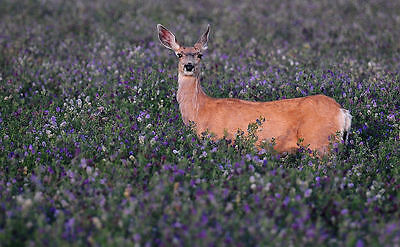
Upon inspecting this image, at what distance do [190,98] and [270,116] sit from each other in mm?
1298

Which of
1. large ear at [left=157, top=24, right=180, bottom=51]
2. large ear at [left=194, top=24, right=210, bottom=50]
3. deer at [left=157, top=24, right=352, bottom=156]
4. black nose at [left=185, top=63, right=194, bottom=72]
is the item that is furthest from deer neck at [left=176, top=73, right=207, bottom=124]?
large ear at [left=157, top=24, right=180, bottom=51]

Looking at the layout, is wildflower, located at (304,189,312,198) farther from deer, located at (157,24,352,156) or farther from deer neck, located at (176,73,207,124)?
deer neck, located at (176,73,207,124)

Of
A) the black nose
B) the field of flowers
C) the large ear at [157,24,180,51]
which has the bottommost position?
the field of flowers

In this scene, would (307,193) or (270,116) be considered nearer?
(307,193)

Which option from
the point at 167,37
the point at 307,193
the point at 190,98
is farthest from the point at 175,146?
the point at 167,37

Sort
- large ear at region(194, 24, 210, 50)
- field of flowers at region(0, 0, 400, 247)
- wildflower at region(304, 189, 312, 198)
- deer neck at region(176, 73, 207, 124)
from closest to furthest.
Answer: field of flowers at region(0, 0, 400, 247) < wildflower at region(304, 189, 312, 198) < deer neck at region(176, 73, 207, 124) < large ear at region(194, 24, 210, 50)

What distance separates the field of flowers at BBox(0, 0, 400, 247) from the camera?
423 centimetres

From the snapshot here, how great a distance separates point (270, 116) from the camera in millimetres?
6590

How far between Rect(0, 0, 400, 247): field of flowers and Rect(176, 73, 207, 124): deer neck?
0.73 feet

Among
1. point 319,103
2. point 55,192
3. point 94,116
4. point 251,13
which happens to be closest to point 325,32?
point 251,13

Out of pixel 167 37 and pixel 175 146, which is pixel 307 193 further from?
pixel 167 37

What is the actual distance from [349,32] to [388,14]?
290cm

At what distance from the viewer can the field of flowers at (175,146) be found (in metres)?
4.23

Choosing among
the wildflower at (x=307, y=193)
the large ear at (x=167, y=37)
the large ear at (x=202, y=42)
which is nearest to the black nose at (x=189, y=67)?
the large ear at (x=202, y=42)
